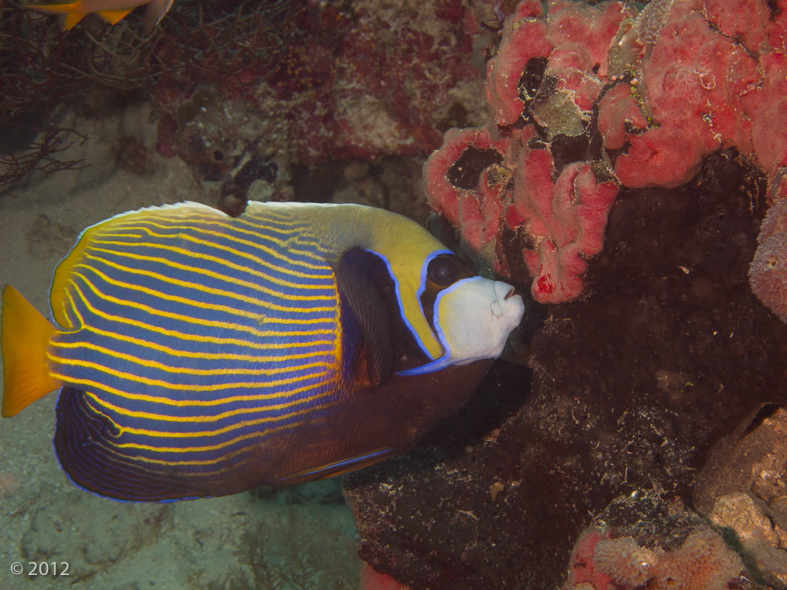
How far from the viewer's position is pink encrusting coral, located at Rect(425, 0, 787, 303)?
175 cm

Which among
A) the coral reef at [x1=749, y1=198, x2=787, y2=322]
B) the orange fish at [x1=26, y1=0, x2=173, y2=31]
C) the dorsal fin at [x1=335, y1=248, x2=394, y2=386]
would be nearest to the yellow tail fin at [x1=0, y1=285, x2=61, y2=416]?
the dorsal fin at [x1=335, y1=248, x2=394, y2=386]

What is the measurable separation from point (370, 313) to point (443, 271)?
0.96 feet

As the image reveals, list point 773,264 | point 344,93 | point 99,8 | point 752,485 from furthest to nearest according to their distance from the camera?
point 344,93 < point 99,8 < point 752,485 < point 773,264

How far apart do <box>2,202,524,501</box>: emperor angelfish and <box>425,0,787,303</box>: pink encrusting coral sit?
846 millimetres

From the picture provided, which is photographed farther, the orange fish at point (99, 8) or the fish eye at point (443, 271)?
the orange fish at point (99, 8)

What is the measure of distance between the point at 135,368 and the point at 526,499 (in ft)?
7.17

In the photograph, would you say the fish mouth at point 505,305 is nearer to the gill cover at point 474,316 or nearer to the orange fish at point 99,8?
the gill cover at point 474,316

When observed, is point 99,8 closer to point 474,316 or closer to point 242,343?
point 242,343

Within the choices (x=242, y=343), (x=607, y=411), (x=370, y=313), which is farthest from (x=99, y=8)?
(x=607, y=411)

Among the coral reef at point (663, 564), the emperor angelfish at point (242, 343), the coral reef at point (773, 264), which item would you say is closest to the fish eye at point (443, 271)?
the emperor angelfish at point (242, 343)

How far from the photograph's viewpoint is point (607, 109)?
1.95 metres

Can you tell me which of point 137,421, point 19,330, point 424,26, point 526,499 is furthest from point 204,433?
point 424,26

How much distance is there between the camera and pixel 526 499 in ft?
8.50

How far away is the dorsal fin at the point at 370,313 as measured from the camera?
1.52 meters
